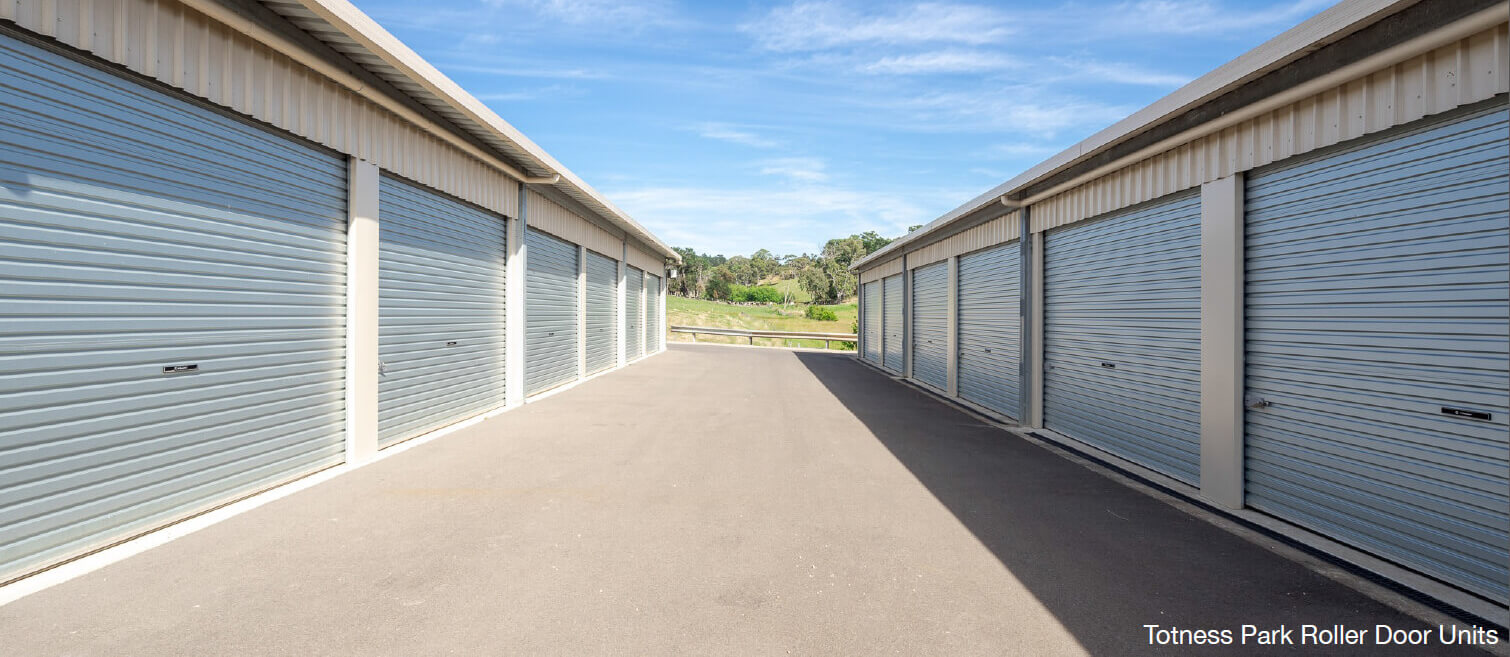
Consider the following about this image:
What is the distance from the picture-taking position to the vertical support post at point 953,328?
13000mm

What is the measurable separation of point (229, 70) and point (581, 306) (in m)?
9.55

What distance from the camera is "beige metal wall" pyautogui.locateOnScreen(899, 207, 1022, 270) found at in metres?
10.2

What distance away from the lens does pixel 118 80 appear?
4.19m

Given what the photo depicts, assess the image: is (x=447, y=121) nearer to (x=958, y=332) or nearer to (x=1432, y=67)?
(x=1432, y=67)

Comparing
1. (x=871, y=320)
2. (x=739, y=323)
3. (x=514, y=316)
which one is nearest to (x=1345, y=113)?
(x=514, y=316)

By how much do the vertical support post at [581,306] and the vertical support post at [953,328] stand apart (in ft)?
28.0

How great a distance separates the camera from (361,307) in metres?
6.50

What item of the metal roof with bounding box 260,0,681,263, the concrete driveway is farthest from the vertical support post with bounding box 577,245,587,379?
the concrete driveway

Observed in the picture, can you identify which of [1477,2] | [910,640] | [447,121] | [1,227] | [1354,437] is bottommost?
[910,640]

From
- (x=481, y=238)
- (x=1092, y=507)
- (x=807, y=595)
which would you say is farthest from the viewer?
(x=481, y=238)

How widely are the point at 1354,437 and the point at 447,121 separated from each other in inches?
389

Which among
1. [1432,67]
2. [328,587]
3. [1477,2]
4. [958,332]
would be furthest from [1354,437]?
[958,332]

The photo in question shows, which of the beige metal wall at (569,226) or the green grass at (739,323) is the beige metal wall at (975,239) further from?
the green grass at (739,323)

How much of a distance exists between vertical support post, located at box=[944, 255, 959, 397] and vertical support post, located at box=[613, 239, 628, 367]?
9.67m
